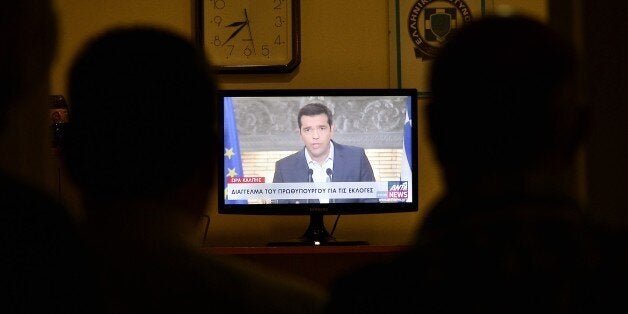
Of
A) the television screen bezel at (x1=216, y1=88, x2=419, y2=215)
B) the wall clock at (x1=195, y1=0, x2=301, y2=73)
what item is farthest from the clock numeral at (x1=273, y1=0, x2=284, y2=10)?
the television screen bezel at (x1=216, y1=88, x2=419, y2=215)

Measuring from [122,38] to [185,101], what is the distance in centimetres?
9

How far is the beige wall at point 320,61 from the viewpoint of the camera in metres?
2.75

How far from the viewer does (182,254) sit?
0.77 m

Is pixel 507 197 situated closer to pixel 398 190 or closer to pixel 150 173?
pixel 150 173

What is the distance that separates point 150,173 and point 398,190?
1.85 meters

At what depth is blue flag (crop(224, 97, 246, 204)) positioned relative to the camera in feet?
8.35

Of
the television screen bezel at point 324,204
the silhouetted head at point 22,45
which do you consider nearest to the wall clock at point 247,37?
the television screen bezel at point 324,204

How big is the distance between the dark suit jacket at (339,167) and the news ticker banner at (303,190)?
13 millimetres

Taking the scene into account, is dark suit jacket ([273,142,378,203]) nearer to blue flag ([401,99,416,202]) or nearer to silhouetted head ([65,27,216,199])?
blue flag ([401,99,416,202])

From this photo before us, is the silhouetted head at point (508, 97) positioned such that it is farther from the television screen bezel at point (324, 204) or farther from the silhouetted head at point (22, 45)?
the television screen bezel at point (324, 204)

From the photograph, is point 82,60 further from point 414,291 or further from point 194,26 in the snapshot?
point 194,26

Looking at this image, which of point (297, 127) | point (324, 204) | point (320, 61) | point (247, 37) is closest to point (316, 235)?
point (324, 204)

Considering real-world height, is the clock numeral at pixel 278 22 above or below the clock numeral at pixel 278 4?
below

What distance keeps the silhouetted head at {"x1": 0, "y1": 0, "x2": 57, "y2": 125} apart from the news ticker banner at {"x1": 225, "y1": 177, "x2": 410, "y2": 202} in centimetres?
173
